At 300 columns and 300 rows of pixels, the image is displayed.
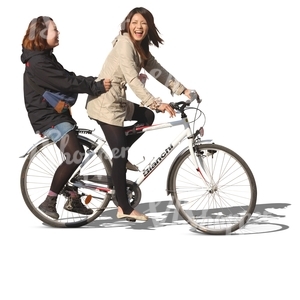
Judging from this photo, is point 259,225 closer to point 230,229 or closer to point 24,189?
point 230,229

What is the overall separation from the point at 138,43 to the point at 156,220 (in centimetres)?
189

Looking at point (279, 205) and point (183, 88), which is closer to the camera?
point (183, 88)

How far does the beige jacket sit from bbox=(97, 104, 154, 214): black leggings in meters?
0.08

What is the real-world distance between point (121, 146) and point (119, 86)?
0.59 meters

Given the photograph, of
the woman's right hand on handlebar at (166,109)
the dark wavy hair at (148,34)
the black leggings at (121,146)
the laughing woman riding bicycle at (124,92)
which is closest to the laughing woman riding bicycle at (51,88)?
the laughing woman riding bicycle at (124,92)

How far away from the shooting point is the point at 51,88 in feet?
29.6

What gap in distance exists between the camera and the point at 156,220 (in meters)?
9.55

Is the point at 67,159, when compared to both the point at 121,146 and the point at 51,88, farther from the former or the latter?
the point at 51,88

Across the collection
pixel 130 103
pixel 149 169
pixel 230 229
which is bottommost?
pixel 230 229

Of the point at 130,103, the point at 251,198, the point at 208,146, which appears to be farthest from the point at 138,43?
the point at 251,198

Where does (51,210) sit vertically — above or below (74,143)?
below

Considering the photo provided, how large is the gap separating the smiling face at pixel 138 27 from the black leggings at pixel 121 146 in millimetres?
795

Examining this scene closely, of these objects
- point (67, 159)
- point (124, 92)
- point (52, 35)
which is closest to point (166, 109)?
point (124, 92)

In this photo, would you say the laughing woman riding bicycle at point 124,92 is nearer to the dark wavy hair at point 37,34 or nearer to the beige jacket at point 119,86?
the beige jacket at point 119,86
